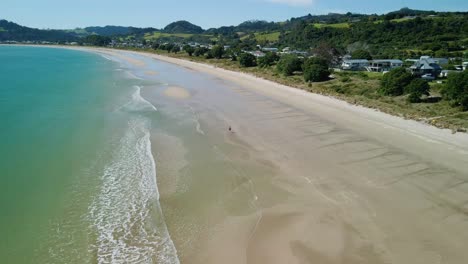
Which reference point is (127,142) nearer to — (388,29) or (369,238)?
(369,238)

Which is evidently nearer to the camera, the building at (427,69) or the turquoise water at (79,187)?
the turquoise water at (79,187)

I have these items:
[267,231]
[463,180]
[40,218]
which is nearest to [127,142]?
[40,218]

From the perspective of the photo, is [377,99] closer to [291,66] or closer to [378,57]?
[291,66]

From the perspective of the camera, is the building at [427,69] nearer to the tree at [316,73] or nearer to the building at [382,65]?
the tree at [316,73]

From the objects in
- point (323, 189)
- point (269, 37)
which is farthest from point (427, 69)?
point (269, 37)

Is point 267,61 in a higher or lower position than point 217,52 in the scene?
lower

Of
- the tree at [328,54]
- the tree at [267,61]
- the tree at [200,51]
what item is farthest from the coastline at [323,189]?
the tree at [200,51]
